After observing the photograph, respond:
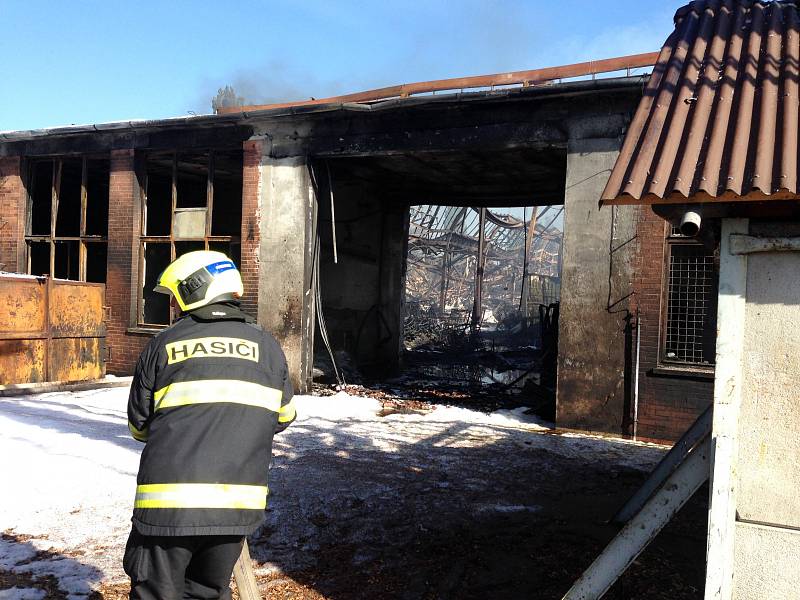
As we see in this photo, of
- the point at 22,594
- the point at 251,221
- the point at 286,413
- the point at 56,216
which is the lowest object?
the point at 22,594

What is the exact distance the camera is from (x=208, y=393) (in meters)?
2.50

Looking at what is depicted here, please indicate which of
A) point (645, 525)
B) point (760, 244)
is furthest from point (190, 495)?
point (760, 244)

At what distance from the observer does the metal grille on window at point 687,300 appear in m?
8.38

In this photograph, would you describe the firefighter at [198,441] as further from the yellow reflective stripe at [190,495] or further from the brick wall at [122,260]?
the brick wall at [122,260]

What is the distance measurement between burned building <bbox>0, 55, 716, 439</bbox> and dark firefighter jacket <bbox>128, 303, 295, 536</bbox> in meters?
5.35

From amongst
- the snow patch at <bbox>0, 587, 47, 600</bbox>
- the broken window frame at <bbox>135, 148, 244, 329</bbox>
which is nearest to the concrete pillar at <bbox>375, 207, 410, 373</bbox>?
the broken window frame at <bbox>135, 148, 244, 329</bbox>

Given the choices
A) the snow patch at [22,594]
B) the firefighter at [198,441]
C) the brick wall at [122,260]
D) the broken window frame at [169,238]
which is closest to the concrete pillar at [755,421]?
the firefighter at [198,441]

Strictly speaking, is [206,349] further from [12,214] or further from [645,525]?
[12,214]

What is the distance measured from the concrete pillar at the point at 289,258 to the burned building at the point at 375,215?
3 cm

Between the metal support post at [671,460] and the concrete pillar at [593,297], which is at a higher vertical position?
the concrete pillar at [593,297]

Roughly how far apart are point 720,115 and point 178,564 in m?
3.21

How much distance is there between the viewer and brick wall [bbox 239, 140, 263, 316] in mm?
10836

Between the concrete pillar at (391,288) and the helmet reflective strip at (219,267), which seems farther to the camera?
the concrete pillar at (391,288)

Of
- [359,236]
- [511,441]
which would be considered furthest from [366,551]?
[359,236]
